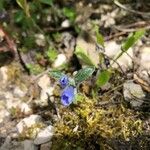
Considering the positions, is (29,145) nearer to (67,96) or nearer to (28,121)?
(28,121)

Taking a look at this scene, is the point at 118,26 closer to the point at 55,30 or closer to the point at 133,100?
the point at 55,30

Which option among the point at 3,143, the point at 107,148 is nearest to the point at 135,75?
the point at 107,148

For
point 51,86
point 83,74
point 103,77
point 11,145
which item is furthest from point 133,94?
point 11,145

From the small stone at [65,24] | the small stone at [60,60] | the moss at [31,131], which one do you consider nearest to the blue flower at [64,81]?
the moss at [31,131]

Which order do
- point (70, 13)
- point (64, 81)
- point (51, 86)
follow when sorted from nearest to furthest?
point (64, 81) → point (51, 86) → point (70, 13)

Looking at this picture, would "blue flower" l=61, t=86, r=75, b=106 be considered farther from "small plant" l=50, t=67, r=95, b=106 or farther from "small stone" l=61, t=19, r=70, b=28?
"small stone" l=61, t=19, r=70, b=28
